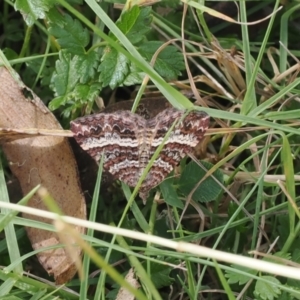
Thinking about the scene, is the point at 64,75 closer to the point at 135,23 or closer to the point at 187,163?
the point at 135,23

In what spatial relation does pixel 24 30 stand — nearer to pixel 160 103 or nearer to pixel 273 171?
pixel 160 103

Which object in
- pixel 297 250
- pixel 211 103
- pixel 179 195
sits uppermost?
pixel 211 103

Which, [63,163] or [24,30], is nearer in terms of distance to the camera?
[63,163]

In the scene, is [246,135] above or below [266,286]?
above

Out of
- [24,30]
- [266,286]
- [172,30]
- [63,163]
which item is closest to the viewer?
[266,286]

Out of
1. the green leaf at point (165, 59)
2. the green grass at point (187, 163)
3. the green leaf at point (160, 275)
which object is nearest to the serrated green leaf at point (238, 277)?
the green grass at point (187, 163)

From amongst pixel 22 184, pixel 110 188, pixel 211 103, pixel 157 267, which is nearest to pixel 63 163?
pixel 22 184
